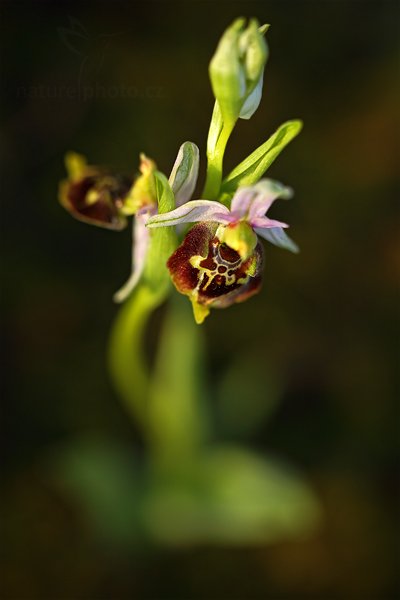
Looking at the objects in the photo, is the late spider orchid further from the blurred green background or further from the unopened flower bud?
the blurred green background

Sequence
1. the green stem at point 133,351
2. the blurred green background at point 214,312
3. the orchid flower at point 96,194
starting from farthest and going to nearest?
the blurred green background at point 214,312, the green stem at point 133,351, the orchid flower at point 96,194

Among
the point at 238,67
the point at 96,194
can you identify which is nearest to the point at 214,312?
the point at 96,194

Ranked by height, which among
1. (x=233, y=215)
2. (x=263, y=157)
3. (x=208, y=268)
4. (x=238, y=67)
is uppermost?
(x=238, y=67)

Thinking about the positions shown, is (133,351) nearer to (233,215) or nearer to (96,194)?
(96,194)

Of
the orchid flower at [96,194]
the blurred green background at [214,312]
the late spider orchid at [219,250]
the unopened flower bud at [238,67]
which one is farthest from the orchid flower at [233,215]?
the blurred green background at [214,312]

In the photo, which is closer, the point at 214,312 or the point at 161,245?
the point at 161,245

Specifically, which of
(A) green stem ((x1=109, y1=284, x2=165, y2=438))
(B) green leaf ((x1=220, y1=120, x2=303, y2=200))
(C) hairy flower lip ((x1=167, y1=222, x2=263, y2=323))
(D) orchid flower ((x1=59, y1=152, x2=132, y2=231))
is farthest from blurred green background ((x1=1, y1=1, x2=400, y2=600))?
(B) green leaf ((x1=220, y1=120, x2=303, y2=200))

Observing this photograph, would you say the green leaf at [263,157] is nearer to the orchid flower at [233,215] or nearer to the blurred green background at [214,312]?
the orchid flower at [233,215]
